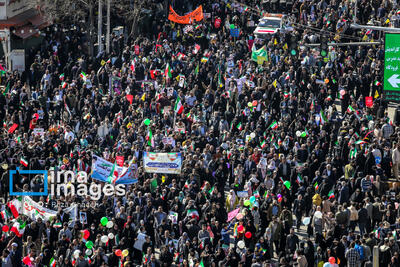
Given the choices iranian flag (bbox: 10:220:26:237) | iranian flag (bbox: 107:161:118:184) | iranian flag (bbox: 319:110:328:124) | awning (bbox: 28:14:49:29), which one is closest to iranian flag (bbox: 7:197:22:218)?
iranian flag (bbox: 10:220:26:237)

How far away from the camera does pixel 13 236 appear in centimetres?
2927

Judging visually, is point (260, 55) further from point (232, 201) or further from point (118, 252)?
point (118, 252)

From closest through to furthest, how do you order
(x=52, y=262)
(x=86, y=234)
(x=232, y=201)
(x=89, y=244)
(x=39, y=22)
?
1. (x=52, y=262)
2. (x=89, y=244)
3. (x=86, y=234)
4. (x=232, y=201)
5. (x=39, y=22)

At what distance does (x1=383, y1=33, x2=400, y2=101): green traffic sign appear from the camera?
29.5m

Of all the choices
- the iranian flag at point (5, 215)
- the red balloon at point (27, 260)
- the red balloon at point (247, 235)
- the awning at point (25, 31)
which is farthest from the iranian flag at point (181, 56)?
the red balloon at point (27, 260)

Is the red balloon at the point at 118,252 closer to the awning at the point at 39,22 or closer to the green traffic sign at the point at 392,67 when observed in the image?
the green traffic sign at the point at 392,67

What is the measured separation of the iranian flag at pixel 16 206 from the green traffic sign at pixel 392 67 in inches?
360

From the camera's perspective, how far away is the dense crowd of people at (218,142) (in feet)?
94.1

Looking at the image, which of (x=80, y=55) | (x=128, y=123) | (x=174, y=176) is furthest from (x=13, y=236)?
(x=80, y=55)

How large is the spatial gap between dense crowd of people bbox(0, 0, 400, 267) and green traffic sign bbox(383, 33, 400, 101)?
237cm

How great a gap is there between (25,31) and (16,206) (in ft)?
65.9

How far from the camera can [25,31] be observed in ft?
163

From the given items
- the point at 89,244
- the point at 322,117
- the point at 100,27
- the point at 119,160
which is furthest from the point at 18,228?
the point at 100,27

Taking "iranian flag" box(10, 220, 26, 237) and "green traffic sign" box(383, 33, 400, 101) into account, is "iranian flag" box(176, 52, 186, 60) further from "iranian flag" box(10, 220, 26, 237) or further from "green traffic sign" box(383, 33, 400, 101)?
"iranian flag" box(10, 220, 26, 237)
